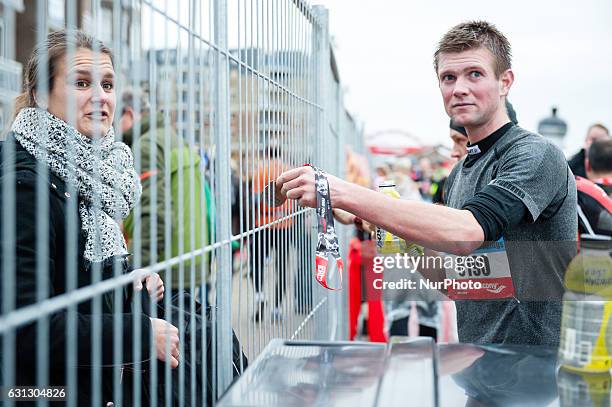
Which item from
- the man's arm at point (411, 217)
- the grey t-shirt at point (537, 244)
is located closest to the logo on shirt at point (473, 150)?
the grey t-shirt at point (537, 244)

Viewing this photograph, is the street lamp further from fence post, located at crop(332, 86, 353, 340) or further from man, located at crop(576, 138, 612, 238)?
man, located at crop(576, 138, 612, 238)

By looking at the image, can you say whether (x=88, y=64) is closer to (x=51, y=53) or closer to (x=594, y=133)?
(x=51, y=53)

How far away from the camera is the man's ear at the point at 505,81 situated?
2.44 meters

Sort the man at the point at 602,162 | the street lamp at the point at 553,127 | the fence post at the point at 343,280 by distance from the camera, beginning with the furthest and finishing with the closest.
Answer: the street lamp at the point at 553,127 → the man at the point at 602,162 → the fence post at the point at 343,280

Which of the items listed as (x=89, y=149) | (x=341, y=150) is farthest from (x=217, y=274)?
(x=341, y=150)

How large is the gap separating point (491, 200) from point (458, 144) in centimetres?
235

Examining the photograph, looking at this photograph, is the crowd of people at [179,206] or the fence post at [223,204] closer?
the crowd of people at [179,206]

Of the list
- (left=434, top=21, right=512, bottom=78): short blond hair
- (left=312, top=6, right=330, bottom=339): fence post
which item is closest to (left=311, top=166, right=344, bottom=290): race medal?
(left=434, top=21, right=512, bottom=78): short blond hair

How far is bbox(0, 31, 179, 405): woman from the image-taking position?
3.77ft

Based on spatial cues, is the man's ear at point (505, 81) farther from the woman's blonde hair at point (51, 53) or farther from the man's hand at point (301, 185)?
the woman's blonde hair at point (51, 53)

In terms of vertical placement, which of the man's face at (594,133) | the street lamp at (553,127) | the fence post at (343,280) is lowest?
the fence post at (343,280)

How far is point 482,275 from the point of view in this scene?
225cm

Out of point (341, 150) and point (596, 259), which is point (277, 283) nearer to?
point (596, 259)

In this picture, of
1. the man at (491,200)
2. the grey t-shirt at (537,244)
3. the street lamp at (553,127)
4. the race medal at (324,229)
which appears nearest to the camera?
the race medal at (324,229)
